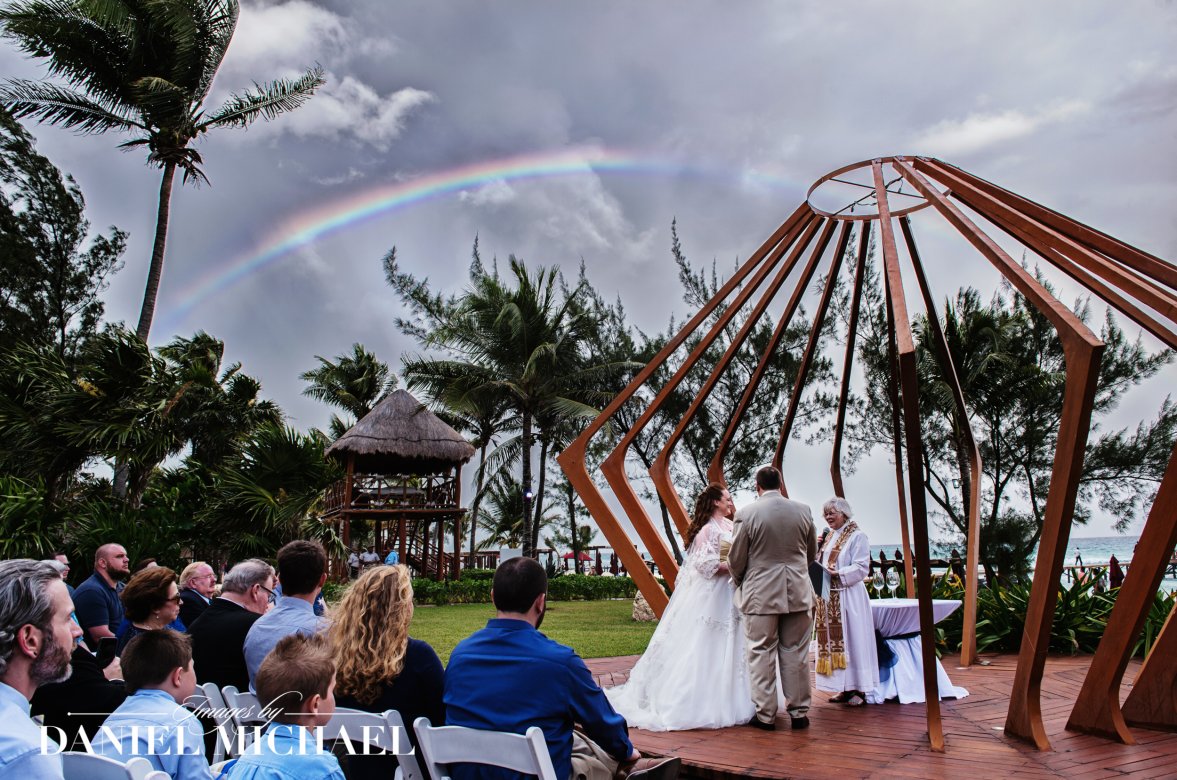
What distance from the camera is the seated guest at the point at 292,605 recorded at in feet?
11.6

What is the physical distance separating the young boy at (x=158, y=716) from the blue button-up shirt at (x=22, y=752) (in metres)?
0.50

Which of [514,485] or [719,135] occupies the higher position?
[719,135]

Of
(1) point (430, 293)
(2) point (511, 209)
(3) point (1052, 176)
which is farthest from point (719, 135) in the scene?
(1) point (430, 293)

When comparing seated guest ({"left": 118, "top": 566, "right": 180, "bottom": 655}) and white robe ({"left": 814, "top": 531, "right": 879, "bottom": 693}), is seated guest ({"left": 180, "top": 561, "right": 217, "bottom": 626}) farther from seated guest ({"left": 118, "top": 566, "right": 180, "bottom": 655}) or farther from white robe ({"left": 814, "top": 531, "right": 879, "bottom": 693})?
white robe ({"left": 814, "top": 531, "right": 879, "bottom": 693})

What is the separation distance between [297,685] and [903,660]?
18.7 ft

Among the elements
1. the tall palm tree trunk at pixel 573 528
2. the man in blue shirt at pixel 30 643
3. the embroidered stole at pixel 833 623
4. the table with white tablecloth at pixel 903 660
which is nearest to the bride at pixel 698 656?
the embroidered stole at pixel 833 623

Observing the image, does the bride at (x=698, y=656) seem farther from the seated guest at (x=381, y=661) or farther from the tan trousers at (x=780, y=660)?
the seated guest at (x=381, y=661)

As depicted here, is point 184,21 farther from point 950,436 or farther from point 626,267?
point 950,436

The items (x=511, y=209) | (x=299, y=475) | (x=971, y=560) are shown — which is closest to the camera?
(x=971, y=560)

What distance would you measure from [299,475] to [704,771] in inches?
444

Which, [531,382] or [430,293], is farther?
Answer: [430,293]

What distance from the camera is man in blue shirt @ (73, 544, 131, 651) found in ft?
18.8

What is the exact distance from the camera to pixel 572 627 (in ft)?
46.5

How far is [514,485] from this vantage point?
121 ft
